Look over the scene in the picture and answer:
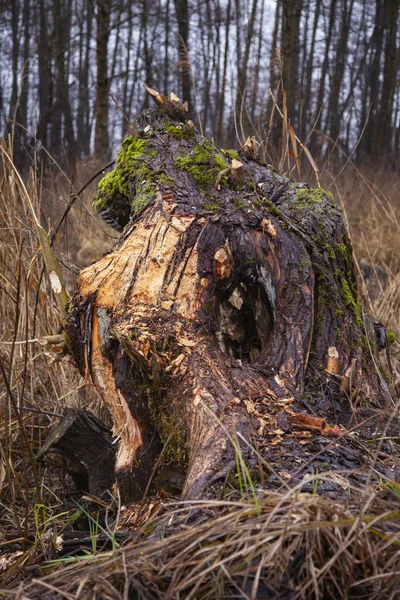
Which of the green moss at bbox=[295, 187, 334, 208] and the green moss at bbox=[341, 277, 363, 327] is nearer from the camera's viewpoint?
the green moss at bbox=[341, 277, 363, 327]

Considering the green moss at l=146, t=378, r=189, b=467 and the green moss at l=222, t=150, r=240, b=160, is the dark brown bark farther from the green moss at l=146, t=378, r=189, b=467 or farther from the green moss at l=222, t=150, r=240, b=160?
Answer: the green moss at l=222, t=150, r=240, b=160

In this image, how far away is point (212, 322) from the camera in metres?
1.83

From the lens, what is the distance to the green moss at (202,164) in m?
2.11

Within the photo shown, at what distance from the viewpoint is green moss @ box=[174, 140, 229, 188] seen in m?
2.11

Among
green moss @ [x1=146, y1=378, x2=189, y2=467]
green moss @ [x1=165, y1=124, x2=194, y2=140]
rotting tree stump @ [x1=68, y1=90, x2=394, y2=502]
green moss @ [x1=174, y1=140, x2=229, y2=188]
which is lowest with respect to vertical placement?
green moss @ [x1=146, y1=378, x2=189, y2=467]

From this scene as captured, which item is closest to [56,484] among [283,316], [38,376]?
[38,376]

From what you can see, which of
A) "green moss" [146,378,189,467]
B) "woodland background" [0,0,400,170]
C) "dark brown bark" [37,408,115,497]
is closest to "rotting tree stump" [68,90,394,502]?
"green moss" [146,378,189,467]

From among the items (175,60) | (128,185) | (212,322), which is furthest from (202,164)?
(175,60)

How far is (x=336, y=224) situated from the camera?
2262 millimetres

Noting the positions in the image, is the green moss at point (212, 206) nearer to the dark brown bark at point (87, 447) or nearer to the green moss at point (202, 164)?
the green moss at point (202, 164)

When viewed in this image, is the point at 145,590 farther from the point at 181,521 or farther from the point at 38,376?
the point at 38,376

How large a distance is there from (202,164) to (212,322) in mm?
722

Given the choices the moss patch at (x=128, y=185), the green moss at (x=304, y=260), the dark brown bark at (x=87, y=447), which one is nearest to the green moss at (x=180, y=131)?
the moss patch at (x=128, y=185)

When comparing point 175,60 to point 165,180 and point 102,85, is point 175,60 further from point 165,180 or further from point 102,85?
point 165,180
